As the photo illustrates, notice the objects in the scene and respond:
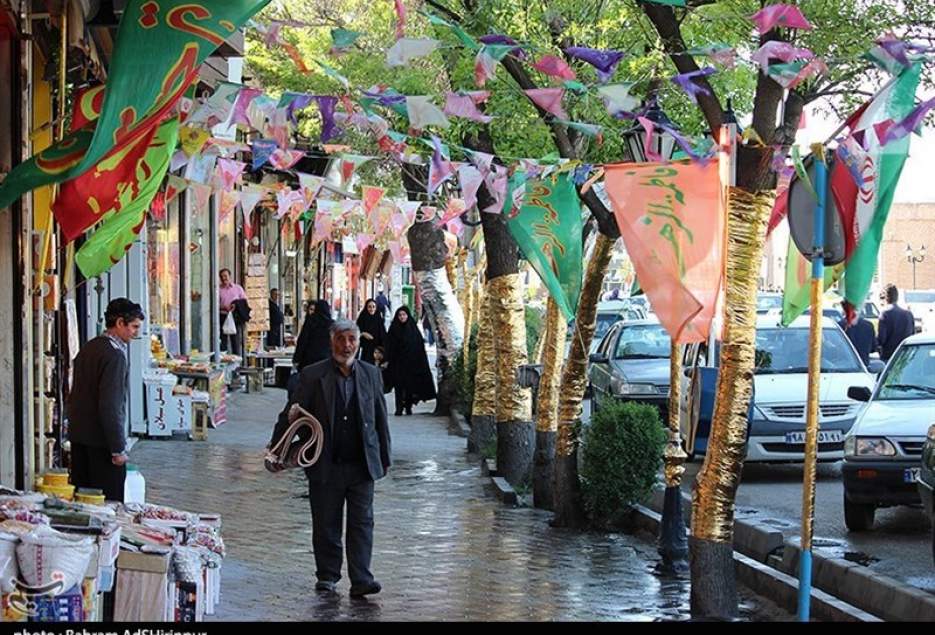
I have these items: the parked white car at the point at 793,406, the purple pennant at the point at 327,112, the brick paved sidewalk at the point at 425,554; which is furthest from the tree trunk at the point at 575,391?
the purple pennant at the point at 327,112

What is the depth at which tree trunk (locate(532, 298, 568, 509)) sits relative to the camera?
16.4m

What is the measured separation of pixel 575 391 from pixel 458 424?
11710 millimetres

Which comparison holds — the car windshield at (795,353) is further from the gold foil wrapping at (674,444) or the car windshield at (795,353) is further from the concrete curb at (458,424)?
the concrete curb at (458,424)

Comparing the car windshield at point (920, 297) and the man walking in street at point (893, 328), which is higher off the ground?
the car windshield at point (920, 297)

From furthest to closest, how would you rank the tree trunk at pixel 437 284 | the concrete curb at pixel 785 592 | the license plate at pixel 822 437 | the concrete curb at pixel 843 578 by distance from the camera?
the tree trunk at pixel 437 284, the license plate at pixel 822 437, the concrete curb at pixel 785 592, the concrete curb at pixel 843 578

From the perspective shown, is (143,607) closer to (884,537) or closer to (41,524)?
(41,524)

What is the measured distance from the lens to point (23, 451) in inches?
474

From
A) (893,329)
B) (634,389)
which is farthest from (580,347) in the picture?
(893,329)

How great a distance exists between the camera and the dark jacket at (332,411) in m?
A: 11.2

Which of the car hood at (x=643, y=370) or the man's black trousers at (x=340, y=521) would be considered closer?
the man's black trousers at (x=340, y=521)

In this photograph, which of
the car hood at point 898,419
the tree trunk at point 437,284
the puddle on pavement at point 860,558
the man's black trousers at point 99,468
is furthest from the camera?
the tree trunk at point 437,284

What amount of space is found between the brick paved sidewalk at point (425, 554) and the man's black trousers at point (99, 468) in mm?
1019

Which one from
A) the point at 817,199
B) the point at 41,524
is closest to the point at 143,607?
the point at 41,524

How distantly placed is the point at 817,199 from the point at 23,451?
5.94 meters
